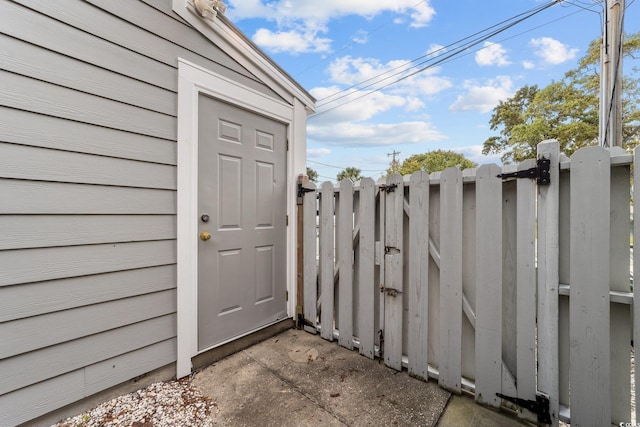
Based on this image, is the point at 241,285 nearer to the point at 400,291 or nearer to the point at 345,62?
the point at 400,291

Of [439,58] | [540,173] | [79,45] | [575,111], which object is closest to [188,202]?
[79,45]

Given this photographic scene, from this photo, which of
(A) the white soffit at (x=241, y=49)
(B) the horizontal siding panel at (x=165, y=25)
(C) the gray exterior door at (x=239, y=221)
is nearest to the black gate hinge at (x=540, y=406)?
(C) the gray exterior door at (x=239, y=221)

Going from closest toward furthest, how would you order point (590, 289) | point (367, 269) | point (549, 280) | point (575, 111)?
1. point (590, 289)
2. point (549, 280)
3. point (367, 269)
4. point (575, 111)

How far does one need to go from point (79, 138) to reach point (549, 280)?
271cm

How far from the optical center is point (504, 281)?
1.52 m

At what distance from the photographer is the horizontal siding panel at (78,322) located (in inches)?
49.3

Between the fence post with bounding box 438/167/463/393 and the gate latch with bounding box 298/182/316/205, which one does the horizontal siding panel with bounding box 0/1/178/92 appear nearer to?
the gate latch with bounding box 298/182/316/205

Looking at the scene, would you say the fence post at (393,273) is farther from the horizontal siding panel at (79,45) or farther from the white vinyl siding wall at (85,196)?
the horizontal siding panel at (79,45)

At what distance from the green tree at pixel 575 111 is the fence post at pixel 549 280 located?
13520mm

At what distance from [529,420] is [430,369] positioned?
1.78 feet

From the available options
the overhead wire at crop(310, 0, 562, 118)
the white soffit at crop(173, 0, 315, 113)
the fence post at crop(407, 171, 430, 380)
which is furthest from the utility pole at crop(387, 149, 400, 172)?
the fence post at crop(407, 171, 430, 380)

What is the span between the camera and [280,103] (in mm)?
2508

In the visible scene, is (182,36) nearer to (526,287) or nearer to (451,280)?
(451,280)

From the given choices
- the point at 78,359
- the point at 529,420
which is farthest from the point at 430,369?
the point at 78,359
